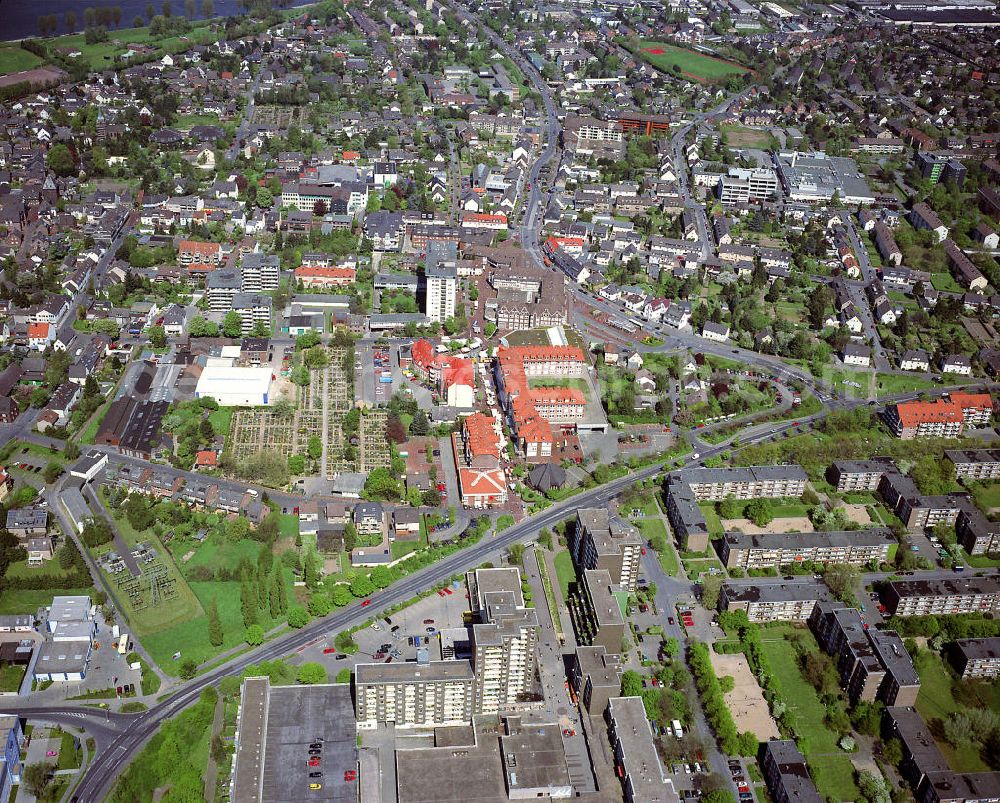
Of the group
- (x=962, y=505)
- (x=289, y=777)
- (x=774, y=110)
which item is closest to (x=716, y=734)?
(x=289, y=777)

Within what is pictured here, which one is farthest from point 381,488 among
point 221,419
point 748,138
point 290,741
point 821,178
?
point 748,138

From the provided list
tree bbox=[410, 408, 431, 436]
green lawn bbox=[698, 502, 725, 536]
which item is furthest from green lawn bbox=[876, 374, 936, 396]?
tree bbox=[410, 408, 431, 436]

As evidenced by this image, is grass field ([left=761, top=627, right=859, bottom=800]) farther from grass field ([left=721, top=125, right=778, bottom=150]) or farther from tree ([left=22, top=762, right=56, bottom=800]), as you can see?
grass field ([left=721, top=125, right=778, bottom=150])

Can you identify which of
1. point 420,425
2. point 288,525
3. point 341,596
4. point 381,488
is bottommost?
point 288,525

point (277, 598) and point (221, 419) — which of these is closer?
point (277, 598)

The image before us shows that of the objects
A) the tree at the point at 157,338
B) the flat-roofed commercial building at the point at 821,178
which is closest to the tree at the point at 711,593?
the tree at the point at 157,338

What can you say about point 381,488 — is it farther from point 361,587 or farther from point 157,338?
point 157,338
